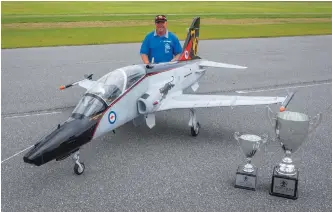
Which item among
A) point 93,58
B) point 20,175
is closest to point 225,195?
point 20,175

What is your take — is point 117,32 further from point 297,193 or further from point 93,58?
point 297,193

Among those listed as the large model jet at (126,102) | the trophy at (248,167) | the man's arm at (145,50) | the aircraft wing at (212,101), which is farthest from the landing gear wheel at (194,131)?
the man's arm at (145,50)

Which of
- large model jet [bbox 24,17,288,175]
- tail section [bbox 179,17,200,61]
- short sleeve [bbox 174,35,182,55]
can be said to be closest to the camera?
large model jet [bbox 24,17,288,175]

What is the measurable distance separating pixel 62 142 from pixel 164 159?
2237 mm

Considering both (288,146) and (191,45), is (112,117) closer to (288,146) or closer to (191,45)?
(288,146)

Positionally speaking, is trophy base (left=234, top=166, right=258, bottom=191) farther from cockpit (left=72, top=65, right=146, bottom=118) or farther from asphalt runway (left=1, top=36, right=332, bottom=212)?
cockpit (left=72, top=65, right=146, bottom=118)

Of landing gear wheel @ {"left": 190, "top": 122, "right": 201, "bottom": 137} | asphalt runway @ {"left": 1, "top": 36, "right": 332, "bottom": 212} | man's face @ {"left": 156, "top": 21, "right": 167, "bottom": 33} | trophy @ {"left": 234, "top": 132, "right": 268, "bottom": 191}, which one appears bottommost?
asphalt runway @ {"left": 1, "top": 36, "right": 332, "bottom": 212}

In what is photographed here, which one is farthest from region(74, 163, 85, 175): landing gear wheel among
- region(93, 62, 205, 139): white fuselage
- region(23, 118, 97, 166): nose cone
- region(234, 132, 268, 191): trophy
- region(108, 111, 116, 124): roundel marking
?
region(234, 132, 268, 191): trophy

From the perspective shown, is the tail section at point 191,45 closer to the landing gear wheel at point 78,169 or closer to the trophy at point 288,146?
the landing gear wheel at point 78,169

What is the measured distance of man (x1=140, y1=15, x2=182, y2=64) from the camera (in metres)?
10.3

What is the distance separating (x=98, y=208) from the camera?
5.71m

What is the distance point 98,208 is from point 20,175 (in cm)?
203

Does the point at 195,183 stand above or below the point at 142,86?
below

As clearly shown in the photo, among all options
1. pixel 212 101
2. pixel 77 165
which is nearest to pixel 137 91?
pixel 212 101
